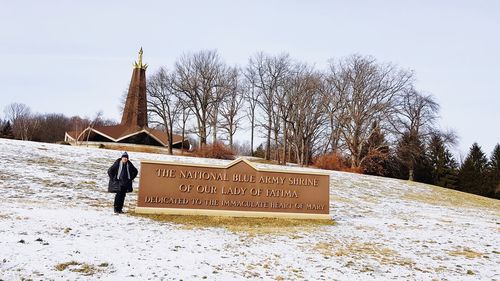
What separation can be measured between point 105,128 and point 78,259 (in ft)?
179

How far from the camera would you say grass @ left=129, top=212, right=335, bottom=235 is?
10.1 m

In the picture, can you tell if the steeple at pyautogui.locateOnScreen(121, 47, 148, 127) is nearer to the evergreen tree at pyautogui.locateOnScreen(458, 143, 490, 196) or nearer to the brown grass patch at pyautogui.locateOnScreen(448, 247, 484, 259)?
the evergreen tree at pyautogui.locateOnScreen(458, 143, 490, 196)

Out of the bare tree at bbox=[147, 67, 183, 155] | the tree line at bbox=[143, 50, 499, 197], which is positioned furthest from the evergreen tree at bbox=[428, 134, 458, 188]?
the bare tree at bbox=[147, 67, 183, 155]

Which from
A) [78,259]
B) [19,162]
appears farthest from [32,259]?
[19,162]

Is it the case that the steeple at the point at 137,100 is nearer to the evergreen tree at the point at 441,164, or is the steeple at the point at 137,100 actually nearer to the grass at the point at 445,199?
the evergreen tree at the point at 441,164

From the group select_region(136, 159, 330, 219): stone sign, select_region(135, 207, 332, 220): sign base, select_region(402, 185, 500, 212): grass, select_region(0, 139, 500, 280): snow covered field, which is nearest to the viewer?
select_region(0, 139, 500, 280): snow covered field

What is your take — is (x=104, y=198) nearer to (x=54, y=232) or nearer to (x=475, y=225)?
(x=54, y=232)

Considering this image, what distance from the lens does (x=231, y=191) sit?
12.0 metres

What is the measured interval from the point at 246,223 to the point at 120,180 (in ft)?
11.5

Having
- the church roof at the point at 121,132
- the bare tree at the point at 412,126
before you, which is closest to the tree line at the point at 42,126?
the church roof at the point at 121,132

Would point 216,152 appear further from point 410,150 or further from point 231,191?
point 231,191

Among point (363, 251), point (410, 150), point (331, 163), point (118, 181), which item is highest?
point (410, 150)

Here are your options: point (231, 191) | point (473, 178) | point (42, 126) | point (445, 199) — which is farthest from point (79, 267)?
point (42, 126)

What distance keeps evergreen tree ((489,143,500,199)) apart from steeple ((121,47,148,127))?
144 ft
